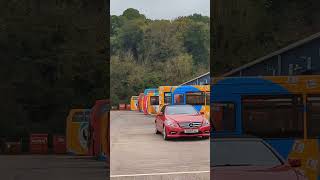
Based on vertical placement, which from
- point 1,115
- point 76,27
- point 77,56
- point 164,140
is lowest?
point 164,140

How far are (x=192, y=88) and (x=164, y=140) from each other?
518cm

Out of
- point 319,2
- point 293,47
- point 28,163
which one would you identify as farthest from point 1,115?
point 319,2

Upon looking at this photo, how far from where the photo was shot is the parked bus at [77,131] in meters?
7.19

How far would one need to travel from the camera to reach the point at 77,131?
7629 mm

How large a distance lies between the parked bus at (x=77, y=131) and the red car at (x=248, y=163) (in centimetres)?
269

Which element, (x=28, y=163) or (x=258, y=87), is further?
(x=28, y=163)

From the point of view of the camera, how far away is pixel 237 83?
5703 mm

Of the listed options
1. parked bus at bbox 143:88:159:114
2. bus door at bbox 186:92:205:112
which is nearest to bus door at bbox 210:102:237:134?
bus door at bbox 186:92:205:112

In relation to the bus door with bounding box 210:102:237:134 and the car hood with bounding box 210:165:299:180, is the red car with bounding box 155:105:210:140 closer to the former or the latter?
the bus door with bounding box 210:102:237:134

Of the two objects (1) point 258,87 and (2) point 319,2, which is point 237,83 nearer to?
(1) point 258,87

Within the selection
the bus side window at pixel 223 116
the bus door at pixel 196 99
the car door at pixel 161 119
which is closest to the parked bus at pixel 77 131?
the bus side window at pixel 223 116

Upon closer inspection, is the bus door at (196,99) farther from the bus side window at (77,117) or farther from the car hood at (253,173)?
the car hood at (253,173)

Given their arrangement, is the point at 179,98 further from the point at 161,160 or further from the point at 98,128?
the point at 98,128

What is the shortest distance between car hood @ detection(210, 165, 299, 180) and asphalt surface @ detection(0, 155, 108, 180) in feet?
8.26
